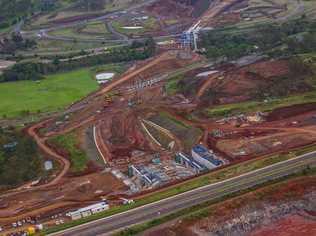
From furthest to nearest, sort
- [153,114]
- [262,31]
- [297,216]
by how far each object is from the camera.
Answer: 1. [262,31]
2. [153,114]
3. [297,216]

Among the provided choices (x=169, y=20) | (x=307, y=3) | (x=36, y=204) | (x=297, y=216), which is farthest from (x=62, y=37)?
(x=297, y=216)

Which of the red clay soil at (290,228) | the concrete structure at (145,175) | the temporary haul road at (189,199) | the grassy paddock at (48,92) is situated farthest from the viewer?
the grassy paddock at (48,92)

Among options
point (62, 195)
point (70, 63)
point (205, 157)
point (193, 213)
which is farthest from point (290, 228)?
point (70, 63)

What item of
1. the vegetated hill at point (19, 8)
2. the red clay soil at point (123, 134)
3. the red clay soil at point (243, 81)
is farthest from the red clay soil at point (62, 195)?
the vegetated hill at point (19, 8)

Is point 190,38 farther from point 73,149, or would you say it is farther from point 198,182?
point 198,182

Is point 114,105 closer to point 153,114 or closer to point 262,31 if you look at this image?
point 153,114

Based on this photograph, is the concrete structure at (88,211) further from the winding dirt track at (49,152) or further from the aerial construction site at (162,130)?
the winding dirt track at (49,152)

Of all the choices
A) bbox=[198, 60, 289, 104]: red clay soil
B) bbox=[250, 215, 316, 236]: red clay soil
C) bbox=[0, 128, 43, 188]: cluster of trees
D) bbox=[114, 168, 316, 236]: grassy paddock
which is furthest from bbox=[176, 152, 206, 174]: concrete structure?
bbox=[198, 60, 289, 104]: red clay soil

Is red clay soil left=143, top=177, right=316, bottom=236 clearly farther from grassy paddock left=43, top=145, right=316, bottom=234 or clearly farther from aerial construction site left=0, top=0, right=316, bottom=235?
grassy paddock left=43, top=145, right=316, bottom=234
